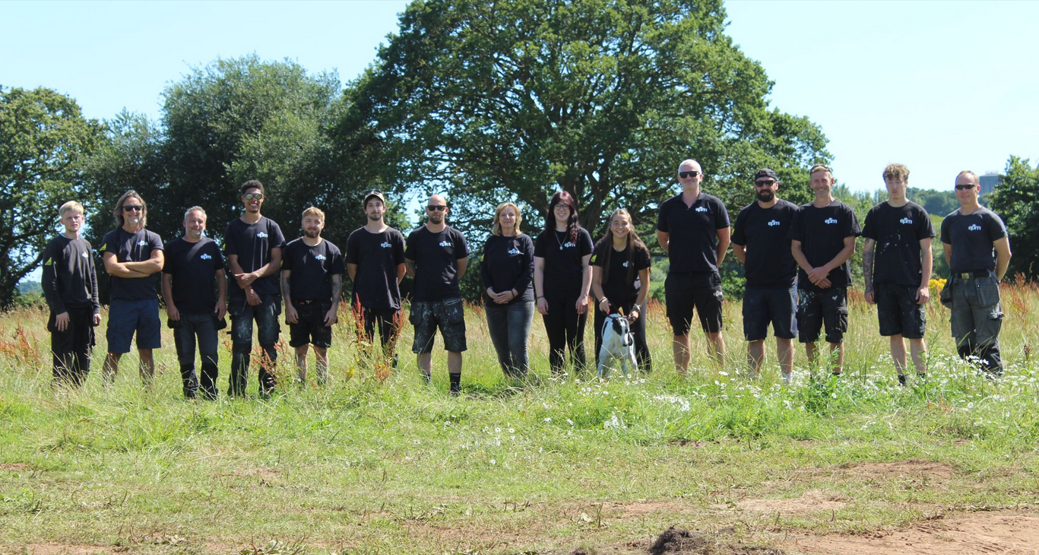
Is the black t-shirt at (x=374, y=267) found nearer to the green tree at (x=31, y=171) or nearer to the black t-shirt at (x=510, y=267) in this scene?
the black t-shirt at (x=510, y=267)

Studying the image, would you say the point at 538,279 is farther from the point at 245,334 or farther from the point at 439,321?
the point at 245,334

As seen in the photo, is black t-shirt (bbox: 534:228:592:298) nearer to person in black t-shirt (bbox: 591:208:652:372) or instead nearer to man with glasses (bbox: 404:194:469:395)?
person in black t-shirt (bbox: 591:208:652:372)

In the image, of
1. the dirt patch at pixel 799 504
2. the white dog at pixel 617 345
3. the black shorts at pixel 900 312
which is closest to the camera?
the dirt patch at pixel 799 504

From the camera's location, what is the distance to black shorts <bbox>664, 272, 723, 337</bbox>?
8.08 metres

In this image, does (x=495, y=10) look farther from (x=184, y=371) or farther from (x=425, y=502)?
(x=425, y=502)

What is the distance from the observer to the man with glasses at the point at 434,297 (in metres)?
8.35

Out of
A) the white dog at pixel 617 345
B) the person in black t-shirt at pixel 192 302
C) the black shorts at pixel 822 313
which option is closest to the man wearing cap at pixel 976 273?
the black shorts at pixel 822 313

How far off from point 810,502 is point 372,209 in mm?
5249

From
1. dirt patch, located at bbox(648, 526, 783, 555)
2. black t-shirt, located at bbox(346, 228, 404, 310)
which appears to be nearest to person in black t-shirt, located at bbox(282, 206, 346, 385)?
black t-shirt, located at bbox(346, 228, 404, 310)

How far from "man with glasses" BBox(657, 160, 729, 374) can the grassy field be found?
17.4 inches

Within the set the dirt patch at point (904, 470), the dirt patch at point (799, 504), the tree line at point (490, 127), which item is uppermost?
the tree line at point (490, 127)

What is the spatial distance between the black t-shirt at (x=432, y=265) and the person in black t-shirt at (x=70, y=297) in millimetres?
3048

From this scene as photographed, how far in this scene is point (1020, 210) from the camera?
3597 centimetres

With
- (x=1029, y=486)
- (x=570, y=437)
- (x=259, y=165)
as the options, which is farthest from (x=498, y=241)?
(x=259, y=165)
